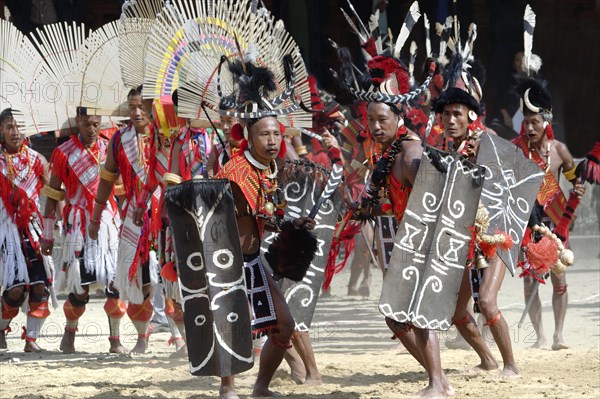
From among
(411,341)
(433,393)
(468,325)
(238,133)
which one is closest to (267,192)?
(238,133)

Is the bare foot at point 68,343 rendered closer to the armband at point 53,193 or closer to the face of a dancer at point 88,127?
the armband at point 53,193

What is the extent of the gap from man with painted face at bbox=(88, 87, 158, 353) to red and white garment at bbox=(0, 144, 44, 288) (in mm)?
972

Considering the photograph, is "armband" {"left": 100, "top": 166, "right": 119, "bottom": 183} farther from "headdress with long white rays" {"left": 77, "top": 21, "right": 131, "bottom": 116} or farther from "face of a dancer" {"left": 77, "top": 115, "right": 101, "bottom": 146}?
"face of a dancer" {"left": 77, "top": 115, "right": 101, "bottom": 146}

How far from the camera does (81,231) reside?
30.9 ft

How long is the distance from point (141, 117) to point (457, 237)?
2.94m

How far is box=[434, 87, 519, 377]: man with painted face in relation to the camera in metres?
7.58

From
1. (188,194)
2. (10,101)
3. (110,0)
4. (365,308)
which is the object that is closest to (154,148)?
(10,101)

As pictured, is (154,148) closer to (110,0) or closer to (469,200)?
(469,200)

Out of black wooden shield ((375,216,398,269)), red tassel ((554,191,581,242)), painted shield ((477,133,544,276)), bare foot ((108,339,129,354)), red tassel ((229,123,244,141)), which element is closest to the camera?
red tassel ((229,123,244,141))

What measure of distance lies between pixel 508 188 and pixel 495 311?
827mm

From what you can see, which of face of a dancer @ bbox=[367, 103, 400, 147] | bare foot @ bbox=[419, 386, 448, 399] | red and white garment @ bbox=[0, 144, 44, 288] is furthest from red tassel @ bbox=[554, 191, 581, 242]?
red and white garment @ bbox=[0, 144, 44, 288]

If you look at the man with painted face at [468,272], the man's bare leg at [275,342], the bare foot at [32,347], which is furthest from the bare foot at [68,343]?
the man with painted face at [468,272]

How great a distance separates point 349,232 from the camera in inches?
306

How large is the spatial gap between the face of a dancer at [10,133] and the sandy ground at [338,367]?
5.49ft
